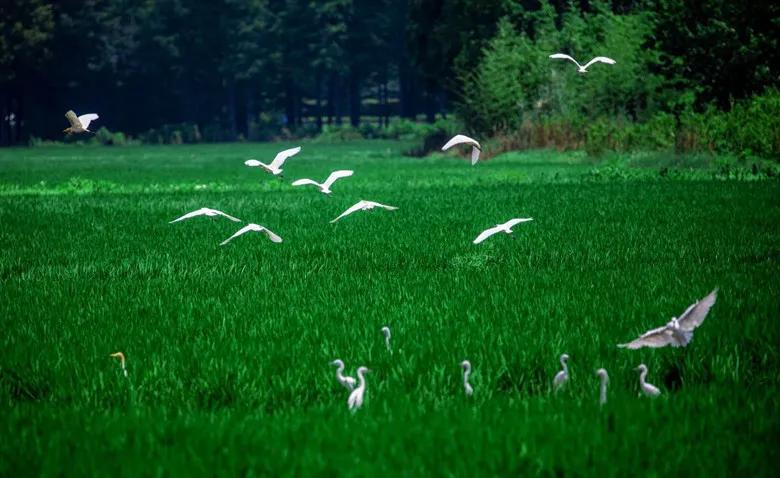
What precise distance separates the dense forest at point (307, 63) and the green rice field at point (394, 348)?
1972 centimetres

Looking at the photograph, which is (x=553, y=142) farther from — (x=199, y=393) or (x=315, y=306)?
(x=199, y=393)

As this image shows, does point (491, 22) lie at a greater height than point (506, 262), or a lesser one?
greater

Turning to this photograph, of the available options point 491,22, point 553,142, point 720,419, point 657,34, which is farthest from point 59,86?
point 720,419

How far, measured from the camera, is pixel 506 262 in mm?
10688

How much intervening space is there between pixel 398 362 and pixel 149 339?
1.71 meters

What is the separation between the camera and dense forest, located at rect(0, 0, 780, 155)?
37250 mm

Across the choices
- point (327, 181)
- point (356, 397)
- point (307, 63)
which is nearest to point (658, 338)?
point (356, 397)

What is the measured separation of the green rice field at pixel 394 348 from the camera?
426 centimetres

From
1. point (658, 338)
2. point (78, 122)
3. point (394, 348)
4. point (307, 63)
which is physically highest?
point (307, 63)

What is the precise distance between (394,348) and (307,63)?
259ft

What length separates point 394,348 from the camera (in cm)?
625

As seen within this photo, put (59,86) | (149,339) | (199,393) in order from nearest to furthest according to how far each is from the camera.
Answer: (199,393), (149,339), (59,86)

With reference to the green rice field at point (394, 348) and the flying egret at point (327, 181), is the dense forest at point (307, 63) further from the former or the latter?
the flying egret at point (327, 181)

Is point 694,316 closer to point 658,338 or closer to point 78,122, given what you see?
point 658,338
